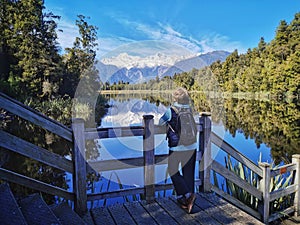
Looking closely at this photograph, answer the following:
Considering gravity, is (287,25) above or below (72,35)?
above

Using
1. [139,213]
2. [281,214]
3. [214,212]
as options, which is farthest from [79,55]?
[214,212]

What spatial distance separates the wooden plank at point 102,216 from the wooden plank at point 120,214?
45 millimetres

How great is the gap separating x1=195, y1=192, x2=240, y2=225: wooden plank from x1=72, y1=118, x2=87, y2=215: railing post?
4.72 ft

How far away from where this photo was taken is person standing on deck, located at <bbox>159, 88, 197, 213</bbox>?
8.97ft

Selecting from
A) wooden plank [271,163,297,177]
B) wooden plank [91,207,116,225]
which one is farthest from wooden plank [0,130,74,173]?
wooden plank [271,163,297,177]

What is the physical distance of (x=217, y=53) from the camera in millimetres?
4316

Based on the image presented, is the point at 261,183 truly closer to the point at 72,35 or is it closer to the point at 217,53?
the point at 217,53

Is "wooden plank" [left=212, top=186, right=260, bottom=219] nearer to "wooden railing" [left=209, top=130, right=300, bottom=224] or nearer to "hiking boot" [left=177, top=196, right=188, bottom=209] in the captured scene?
"wooden railing" [left=209, top=130, right=300, bottom=224]

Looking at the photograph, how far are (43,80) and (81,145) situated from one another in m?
21.6

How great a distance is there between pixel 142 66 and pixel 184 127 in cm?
106

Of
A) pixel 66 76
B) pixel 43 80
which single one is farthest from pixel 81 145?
pixel 66 76

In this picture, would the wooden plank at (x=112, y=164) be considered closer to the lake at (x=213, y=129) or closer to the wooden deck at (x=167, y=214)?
the wooden deck at (x=167, y=214)

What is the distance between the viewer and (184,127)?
8.91 feet

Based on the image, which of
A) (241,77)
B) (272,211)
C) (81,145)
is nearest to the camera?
(81,145)
